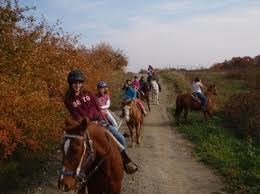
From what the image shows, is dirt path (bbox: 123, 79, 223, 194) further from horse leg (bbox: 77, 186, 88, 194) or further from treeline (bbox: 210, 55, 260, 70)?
treeline (bbox: 210, 55, 260, 70)

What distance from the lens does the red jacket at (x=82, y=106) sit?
7500mm

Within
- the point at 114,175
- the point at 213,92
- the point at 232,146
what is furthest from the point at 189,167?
the point at 213,92

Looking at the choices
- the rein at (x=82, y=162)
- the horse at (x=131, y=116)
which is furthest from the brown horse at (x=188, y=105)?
the rein at (x=82, y=162)

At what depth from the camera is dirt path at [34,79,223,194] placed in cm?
1287

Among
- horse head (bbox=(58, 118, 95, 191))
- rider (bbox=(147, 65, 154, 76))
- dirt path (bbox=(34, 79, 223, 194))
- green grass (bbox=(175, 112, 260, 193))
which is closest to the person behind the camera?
horse head (bbox=(58, 118, 95, 191))

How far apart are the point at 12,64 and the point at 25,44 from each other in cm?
124

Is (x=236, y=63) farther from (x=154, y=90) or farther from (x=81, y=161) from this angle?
(x=81, y=161)

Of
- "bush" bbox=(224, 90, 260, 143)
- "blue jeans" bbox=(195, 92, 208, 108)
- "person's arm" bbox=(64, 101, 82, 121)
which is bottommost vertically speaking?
"bush" bbox=(224, 90, 260, 143)

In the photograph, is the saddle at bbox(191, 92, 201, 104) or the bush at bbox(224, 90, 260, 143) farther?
the saddle at bbox(191, 92, 201, 104)

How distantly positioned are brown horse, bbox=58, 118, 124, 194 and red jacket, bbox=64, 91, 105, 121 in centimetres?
50

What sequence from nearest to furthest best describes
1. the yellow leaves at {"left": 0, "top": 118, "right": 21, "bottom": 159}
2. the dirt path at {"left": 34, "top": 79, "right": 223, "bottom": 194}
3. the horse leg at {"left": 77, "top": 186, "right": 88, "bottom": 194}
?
the horse leg at {"left": 77, "top": 186, "right": 88, "bottom": 194} < the dirt path at {"left": 34, "top": 79, "right": 223, "bottom": 194} < the yellow leaves at {"left": 0, "top": 118, "right": 21, "bottom": 159}

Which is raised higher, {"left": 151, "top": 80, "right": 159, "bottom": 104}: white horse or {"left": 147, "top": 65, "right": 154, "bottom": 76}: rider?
{"left": 147, "top": 65, "right": 154, "bottom": 76}: rider

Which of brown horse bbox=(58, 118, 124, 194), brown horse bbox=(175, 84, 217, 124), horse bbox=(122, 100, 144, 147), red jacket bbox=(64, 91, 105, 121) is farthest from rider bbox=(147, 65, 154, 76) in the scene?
brown horse bbox=(58, 118, 124, 194)

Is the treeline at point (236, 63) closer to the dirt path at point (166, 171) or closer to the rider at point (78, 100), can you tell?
the dirt path at point (166, 171)
